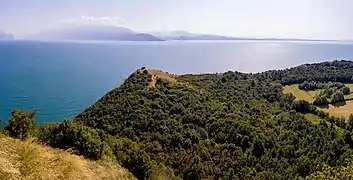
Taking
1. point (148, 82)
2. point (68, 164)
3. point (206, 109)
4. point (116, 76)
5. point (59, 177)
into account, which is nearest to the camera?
point (59, 177)

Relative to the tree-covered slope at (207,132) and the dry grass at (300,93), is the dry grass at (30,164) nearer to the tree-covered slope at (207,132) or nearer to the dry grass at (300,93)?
the tree-covered slope at (207,132)

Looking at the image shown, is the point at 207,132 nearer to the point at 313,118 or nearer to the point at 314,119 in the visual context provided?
the point at 314,119

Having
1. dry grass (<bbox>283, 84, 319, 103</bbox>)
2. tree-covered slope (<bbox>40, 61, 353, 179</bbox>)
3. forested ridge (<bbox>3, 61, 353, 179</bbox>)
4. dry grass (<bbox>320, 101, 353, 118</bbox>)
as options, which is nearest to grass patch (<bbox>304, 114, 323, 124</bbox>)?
forested ridge (<bbox>3, 61, 353, 179</bbox>)

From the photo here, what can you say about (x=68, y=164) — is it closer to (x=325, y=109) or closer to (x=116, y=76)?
(x=325, y=109)

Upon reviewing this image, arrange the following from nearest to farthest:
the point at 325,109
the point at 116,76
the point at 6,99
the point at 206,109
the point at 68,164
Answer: the point at 68,164, the point at 206,109, the point at 325,109, the point at 6,99, the point at 116,76

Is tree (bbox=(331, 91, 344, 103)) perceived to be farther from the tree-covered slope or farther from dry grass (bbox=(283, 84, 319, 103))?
the tree-covered slope

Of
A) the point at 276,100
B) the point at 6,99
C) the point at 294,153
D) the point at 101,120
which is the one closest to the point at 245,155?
the point at 294,153
